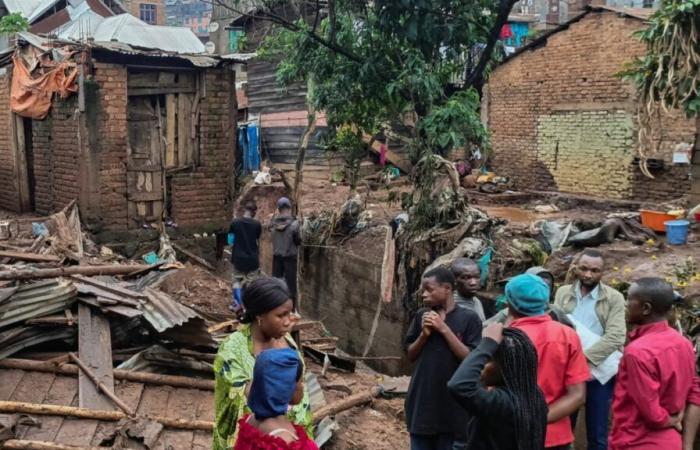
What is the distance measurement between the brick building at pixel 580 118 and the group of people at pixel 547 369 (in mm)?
10651

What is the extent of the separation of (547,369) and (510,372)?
1.86 feet

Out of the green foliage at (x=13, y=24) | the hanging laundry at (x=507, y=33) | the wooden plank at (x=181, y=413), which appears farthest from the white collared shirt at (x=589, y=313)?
the hanging laundry at (x=507, y=33)

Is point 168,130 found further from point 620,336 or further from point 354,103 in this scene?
point 620,336

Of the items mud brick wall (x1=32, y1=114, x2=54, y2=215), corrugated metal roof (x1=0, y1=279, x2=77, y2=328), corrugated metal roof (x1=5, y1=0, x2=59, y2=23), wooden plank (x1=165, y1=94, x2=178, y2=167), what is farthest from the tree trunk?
corrugated metal roof (x1=5, y1=0, x2=59, y2=23)

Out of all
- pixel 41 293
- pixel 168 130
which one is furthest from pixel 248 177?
pixel 41 293

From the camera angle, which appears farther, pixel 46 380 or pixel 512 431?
pixel 46 380

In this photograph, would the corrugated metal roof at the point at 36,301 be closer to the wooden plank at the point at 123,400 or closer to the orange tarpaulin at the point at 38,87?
the wooden plank at the point at 123,400

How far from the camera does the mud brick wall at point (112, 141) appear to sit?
414 inches

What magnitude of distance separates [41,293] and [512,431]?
14.2 feet

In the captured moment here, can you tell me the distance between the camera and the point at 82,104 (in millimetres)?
10398

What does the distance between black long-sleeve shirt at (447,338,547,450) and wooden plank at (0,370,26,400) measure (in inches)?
147

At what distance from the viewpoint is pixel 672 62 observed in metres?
7.36

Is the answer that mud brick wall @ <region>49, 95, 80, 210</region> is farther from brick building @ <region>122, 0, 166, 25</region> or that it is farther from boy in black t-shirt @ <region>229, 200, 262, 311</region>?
brick building @ <region>122, 0, 166, 25</region>

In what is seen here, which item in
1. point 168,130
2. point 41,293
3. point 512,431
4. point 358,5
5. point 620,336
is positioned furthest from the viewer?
point 168,130
